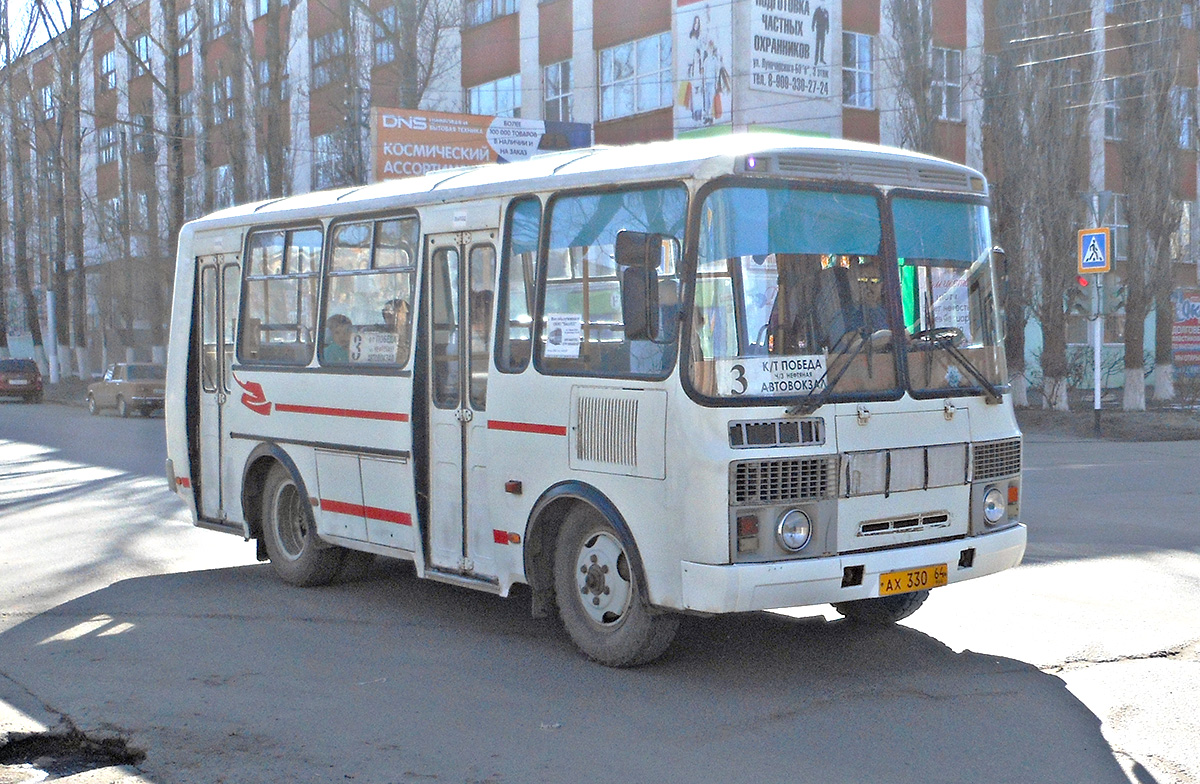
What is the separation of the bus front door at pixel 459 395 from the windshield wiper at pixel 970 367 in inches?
99.4

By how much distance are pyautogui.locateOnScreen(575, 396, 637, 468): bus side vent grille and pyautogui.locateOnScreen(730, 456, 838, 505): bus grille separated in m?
0.64

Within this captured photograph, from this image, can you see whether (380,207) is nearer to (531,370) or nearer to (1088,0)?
(531,370)

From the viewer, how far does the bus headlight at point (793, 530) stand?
21.5ft

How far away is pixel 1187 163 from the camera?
34469 mm

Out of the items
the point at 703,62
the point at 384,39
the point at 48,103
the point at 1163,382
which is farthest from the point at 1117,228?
the point at 48,103

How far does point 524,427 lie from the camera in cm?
761

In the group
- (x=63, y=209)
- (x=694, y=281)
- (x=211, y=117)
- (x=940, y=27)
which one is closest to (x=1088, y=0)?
(x=940, y=27)

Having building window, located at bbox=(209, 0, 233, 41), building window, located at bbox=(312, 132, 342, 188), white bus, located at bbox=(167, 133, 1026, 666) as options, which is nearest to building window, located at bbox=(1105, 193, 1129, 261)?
building window, located at bbox=(312, 132, 342, 188)

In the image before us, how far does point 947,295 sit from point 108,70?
5696 cm

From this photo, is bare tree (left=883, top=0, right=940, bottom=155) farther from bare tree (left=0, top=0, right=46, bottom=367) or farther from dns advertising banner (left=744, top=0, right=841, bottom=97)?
bare tree (left=0, top=0, right=46, bottom=367)

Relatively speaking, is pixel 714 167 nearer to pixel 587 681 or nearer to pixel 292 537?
pixel 587 681

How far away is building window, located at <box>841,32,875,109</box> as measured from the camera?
30.7 metres

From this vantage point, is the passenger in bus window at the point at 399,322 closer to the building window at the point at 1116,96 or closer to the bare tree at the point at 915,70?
the bare tree at the point at 915,70

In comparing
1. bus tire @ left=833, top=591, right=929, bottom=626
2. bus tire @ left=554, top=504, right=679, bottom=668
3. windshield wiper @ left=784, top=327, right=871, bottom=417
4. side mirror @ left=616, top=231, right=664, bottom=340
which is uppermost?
side mirror @ left=616, top=231, right=664, bottom=340
